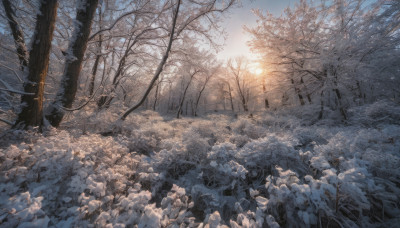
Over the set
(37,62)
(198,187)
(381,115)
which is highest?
(37,62)

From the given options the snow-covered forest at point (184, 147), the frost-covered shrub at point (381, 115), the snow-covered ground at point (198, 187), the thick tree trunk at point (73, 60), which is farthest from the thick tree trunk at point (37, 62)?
the frost-covered shrub at point (381, 115)

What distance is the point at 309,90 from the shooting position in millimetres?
8094

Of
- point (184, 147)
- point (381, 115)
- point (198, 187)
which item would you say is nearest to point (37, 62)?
point (184, 147)

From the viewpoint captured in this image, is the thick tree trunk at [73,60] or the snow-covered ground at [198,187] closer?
the snow-covered ground at [198,187]

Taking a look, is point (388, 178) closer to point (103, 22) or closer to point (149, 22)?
point (149, 22)

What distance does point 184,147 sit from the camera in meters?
3.30

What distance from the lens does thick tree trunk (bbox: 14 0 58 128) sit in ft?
9.13

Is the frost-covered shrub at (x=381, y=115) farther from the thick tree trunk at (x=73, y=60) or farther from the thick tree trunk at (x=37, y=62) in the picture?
the thick tree trunk at (x=37, y=62)

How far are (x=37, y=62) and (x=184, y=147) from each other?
3.37 m

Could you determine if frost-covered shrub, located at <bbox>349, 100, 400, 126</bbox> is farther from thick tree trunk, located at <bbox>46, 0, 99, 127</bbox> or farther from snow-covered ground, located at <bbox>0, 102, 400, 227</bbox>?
thick tree trunk, located at <bbox>46, 0, 99, 127</bbox>

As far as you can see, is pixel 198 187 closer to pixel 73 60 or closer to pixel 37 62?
pixel 37 62

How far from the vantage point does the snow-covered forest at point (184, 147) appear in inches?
57.2

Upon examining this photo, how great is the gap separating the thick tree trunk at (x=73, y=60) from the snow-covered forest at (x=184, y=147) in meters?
0.02

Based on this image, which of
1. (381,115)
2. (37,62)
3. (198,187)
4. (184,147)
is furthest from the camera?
(381,115)
